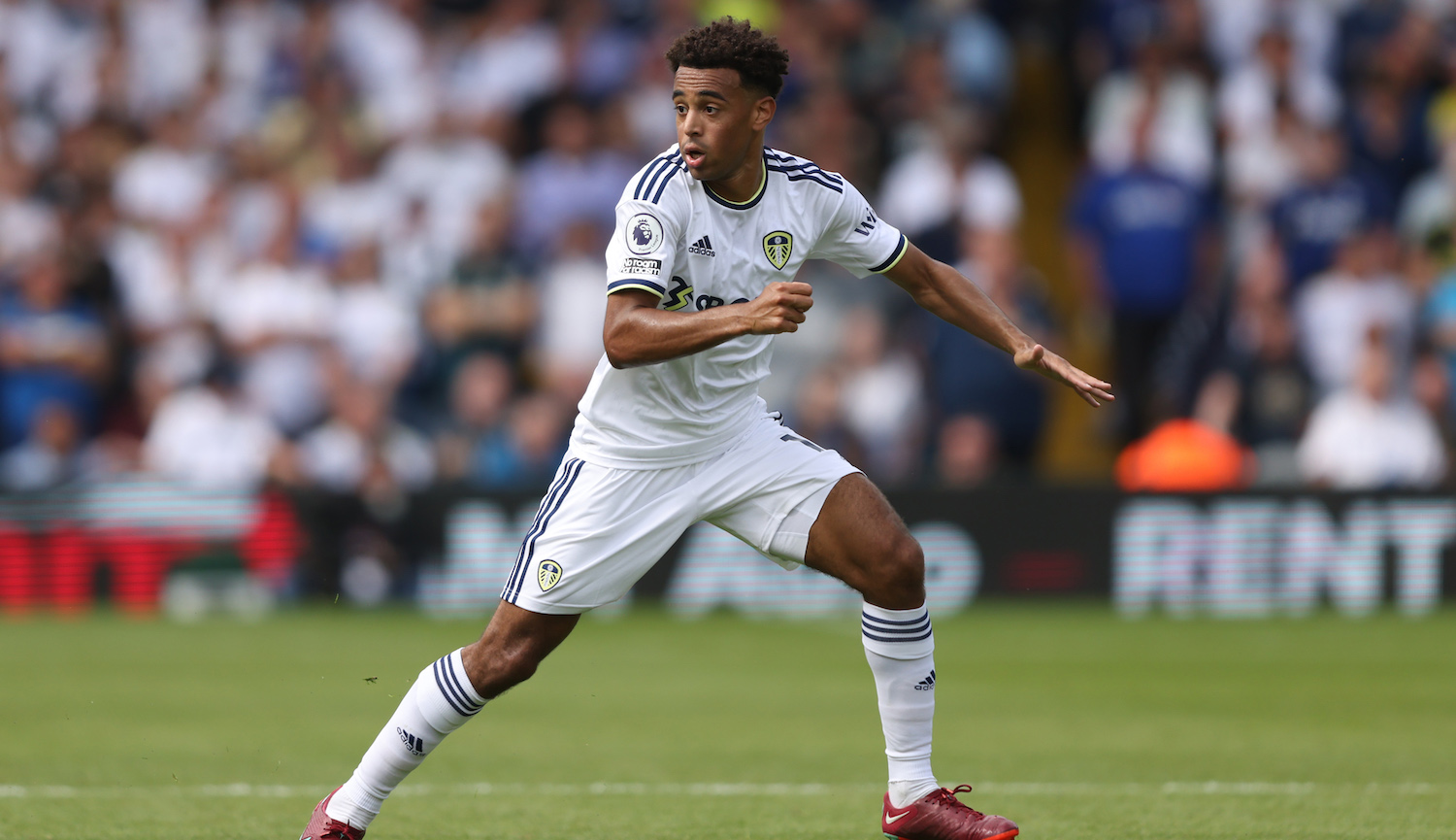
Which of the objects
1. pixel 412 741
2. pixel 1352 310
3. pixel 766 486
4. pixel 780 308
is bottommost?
pixel 412 741

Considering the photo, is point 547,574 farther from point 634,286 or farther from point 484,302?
point 484,302

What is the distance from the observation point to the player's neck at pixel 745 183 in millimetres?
5934

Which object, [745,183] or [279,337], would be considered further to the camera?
[279,337]

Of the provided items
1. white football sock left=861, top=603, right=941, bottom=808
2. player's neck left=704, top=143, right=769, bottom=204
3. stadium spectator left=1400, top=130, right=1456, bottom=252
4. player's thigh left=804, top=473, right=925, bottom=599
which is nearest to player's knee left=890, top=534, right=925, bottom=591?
player's thigh left=804, top=473, right=925, bottom=599

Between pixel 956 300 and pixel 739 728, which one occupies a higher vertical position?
pixel 956 300

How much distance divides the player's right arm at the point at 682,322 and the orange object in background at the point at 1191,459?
28.3 feet

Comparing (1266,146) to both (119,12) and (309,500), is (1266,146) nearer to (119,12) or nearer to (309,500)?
(309,500)

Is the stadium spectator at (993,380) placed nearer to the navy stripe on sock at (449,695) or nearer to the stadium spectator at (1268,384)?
the stadium spectator at (1268,384)

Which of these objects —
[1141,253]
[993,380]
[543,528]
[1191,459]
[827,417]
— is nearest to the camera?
[543,528]

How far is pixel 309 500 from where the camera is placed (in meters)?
13.5

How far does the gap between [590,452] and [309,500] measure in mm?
7804

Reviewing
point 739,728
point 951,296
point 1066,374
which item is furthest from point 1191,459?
point 1066,374

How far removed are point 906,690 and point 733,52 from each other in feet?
6.85

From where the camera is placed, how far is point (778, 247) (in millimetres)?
6094
